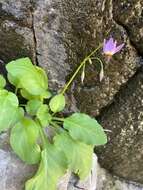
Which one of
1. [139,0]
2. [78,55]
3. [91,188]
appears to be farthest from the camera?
[91,188]

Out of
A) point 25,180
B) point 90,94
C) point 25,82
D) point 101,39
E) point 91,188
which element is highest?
point 101,39

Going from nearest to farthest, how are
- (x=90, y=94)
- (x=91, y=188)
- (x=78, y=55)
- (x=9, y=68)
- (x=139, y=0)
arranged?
(x=139, y=0)
(x=9, y=68)
(x=78, y=55)
(x=90, y=94)
(x=91, y=188)

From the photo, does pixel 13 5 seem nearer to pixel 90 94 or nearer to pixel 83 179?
pixel 90 94

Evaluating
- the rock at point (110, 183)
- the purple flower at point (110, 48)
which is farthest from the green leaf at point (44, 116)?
the rock at point (110, 183)

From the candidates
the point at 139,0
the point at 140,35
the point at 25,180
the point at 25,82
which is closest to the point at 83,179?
the point at 25,180

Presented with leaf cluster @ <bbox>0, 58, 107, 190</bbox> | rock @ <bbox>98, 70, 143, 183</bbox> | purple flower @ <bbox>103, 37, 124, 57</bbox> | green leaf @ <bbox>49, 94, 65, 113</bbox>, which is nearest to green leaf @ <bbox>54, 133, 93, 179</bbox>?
leaf cluster @ <bbox>0, 58, 107, 190</bbox>

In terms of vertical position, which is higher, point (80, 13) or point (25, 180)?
point (80, 13)

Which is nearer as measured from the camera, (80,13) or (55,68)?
(80,13)
